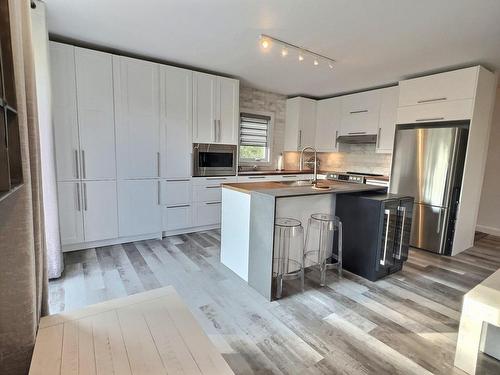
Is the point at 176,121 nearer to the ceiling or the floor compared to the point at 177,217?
nearer to the ceiling

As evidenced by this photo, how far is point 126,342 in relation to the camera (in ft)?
3.46

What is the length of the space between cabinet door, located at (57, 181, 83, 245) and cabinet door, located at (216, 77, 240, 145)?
2.02m

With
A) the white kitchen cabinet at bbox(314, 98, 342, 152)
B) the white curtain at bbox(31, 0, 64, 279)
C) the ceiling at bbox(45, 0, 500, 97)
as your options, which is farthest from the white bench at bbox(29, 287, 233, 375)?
the white kitchen cabinet at bbox(314, 98, 342, 152)

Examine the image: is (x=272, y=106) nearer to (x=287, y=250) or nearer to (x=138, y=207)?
(x=138, y=207)

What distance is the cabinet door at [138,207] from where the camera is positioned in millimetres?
3479

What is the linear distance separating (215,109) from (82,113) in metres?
1.75

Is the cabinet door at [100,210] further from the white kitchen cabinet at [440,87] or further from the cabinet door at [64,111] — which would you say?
the white kitchen cabinet at [440,87]

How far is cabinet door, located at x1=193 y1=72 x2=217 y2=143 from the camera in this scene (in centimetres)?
388

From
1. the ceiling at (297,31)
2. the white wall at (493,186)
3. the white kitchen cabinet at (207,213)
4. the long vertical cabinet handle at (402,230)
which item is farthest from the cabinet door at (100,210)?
the white wall at (493,186)

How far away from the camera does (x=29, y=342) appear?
1.03m

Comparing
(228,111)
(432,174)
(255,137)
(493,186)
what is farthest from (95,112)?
(493,186)

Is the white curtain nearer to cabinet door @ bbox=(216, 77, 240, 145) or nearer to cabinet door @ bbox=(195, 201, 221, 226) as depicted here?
cabinet door @ bbox=(195, 201, 221, 226)

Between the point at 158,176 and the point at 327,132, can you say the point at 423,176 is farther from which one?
the point at 158,176

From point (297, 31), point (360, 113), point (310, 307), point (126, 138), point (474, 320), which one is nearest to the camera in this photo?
point (474, 320)
